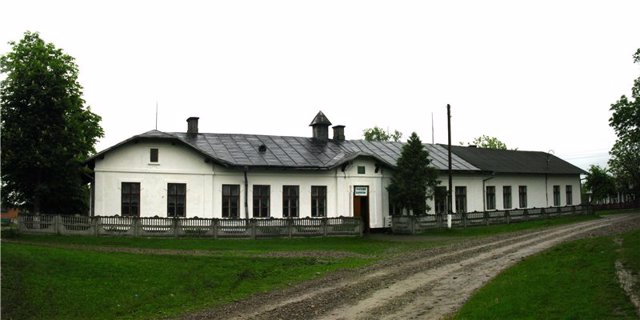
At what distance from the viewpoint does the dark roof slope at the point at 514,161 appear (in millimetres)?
39525

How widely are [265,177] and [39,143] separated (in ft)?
36.4

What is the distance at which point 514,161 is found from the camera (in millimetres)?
42656

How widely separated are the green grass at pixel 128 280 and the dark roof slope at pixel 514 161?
74.5ft

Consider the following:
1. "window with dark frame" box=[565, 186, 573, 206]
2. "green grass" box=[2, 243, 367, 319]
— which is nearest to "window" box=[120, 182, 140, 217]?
"green grass" box=[2, 243, 367, 319]

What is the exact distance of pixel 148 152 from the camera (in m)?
28.3

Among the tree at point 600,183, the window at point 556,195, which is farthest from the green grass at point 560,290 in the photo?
the tree at point 600,183

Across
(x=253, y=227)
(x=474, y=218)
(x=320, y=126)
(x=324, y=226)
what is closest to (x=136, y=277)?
(x=253, y=227)

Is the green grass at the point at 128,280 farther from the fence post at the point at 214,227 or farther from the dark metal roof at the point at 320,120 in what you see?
the dark metal roof at the point at 320,120

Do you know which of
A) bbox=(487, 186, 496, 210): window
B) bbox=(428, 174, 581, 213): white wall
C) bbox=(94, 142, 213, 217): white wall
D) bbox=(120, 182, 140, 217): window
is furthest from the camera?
bbox=(487, 186, 496, 210): window

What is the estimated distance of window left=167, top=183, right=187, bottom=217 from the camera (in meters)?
28.5

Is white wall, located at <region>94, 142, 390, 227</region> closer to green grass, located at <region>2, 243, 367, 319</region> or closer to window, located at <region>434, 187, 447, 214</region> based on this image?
window, located at <region>434, 187, 447, 214</region>

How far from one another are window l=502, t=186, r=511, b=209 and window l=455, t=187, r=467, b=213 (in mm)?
3866

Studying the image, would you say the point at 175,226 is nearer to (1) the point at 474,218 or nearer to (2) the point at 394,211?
(2) the point at 394,211

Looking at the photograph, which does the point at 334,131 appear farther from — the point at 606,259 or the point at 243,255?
the point at 606,259
